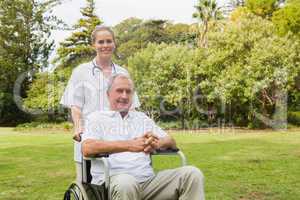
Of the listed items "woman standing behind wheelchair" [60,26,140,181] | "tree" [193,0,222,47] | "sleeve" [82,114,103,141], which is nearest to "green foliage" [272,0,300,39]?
"tree" [193,0,222,47]

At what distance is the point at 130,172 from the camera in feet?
9.63

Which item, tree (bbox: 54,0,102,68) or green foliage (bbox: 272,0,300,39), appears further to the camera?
tree (bbox: 54,0,102,68)

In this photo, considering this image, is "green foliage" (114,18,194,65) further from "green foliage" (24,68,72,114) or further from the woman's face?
the woman's face

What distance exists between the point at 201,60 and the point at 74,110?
17743 mm

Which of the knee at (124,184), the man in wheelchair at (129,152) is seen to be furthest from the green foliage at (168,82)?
the knee at (124,184)

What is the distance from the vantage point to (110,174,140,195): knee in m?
2.65

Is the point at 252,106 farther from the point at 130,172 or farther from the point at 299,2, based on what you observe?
the point at 130,172

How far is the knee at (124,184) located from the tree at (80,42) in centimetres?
2812

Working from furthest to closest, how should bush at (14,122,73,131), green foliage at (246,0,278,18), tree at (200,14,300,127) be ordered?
1. green foliage at (246,0,278,18)
2. bush at (14,122,73,131)
3. tree at (200,14,300,127)

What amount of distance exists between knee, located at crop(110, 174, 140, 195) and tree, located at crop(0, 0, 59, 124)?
82.5 ft

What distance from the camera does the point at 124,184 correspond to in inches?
105

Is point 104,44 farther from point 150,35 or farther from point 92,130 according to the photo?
point 150,35

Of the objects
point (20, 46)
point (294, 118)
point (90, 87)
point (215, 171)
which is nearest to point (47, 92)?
point (20, 46)

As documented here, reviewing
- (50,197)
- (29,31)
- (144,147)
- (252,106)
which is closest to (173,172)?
(144,147)
